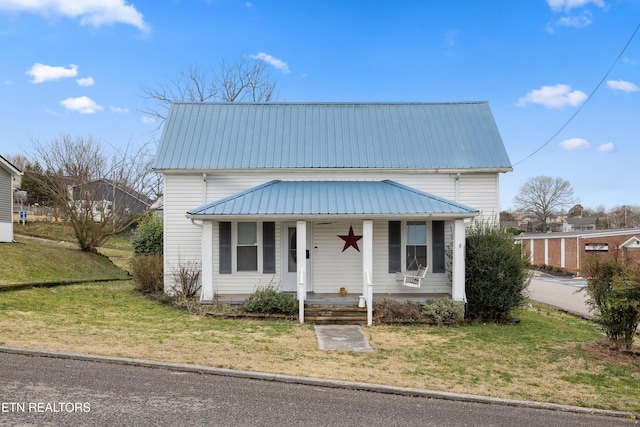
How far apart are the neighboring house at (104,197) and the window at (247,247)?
13.6 metres

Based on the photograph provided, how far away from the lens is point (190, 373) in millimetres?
7641

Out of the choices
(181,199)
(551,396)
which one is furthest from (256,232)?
(551,396)

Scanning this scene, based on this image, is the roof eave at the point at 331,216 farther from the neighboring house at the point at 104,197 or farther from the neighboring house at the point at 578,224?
the neighboring house at the point at 578,224

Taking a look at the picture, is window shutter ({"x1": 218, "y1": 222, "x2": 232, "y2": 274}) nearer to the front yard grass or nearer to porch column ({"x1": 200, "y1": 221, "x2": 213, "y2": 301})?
porch column ({"x1": 200, "y1": 221, "x2": 213, "y2": 301})

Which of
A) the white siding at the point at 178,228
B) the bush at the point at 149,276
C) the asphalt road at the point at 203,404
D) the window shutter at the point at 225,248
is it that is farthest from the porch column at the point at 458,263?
the bush at the point at 149,276

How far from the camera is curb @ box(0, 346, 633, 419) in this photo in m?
6.87

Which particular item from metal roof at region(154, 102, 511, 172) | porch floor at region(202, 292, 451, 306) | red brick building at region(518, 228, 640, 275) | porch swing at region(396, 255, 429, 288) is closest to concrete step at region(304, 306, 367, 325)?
porch floor at region(202, 292, 451, 306)

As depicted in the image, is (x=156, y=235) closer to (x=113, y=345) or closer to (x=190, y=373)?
(x=113, y=345)

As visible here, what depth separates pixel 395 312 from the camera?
13.0 metres

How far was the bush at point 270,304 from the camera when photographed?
518 inches

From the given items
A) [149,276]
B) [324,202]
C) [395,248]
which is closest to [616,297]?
[395,248]

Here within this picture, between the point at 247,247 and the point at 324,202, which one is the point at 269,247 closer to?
the point at 247,247

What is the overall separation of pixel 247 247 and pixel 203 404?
878cm

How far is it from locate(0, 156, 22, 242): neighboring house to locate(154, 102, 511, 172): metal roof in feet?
36.2
